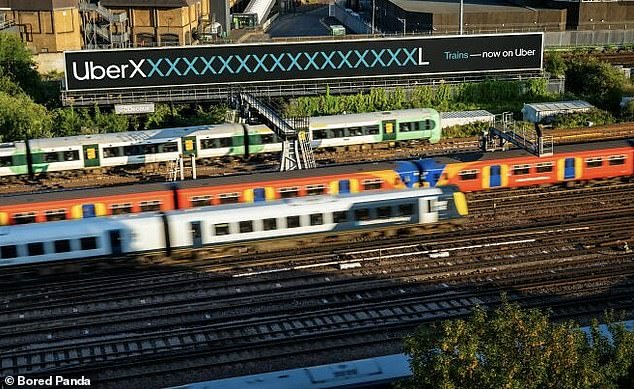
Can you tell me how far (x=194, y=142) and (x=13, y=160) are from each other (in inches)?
309

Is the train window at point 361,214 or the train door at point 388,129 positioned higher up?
the train door at point 388,129

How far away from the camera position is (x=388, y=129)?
3906 cm

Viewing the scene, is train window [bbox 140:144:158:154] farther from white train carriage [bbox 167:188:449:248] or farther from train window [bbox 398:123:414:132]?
train window [bbox 398:123:414:132]

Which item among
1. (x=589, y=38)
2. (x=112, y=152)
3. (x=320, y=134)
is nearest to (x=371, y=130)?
(x=320, y=134)

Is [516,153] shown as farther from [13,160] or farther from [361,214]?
[13,160]

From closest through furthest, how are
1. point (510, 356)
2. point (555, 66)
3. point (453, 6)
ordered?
1. point (510, 356)
2. point (555, 66)
3. point (453, 6)

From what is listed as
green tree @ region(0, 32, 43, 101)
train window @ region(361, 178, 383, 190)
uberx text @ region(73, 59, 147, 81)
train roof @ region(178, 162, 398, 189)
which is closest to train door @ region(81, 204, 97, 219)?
train roof @ region(178, 162, 398, 189)

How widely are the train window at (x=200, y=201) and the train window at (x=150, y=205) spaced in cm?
120

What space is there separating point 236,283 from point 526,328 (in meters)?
13.3

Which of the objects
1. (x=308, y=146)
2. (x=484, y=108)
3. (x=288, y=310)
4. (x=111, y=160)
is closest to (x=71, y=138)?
(x=111, y=160)

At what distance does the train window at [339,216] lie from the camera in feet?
86.6

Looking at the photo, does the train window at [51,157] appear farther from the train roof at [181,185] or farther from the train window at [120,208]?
the train window at [120,208]

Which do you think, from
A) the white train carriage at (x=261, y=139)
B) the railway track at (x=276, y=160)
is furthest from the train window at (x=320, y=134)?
the white train carriage at (x=261, y=139)

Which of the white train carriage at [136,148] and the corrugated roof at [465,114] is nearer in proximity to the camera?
the white train carriage at [136,148]
